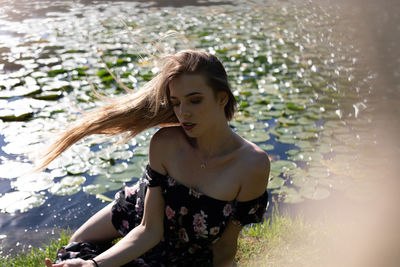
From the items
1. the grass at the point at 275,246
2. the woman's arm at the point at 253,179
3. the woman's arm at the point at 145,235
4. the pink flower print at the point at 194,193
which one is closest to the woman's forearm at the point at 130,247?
the woman's arm at the point at 145,235

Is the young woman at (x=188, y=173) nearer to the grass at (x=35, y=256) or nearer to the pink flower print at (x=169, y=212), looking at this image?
the pink flower print at (x=169, y=212)

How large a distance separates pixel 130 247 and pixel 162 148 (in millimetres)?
434

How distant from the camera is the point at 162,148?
2.01 m

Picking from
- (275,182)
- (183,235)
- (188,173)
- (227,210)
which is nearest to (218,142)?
(188,173)

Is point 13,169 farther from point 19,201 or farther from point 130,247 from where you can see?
point 130,247

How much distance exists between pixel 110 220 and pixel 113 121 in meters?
0.49

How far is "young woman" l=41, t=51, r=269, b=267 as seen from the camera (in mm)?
1825

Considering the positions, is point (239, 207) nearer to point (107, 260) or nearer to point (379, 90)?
point (107, 260)

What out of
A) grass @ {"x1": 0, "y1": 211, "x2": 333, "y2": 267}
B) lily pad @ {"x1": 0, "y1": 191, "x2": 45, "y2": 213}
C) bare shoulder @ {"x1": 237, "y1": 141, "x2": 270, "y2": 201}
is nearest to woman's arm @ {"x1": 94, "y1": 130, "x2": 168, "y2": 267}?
bare shoulder @ {"x1": 237, "y1": 141, "x2": 270, "y2": 201}

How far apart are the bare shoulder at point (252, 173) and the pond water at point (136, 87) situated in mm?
433

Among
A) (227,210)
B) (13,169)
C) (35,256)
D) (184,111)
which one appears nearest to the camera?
(184,111)

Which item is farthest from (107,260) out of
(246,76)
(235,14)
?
(235,14)

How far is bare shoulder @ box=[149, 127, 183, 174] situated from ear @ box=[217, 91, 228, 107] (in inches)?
10.3

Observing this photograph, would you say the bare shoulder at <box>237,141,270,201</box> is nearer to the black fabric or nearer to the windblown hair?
the windblown hair
